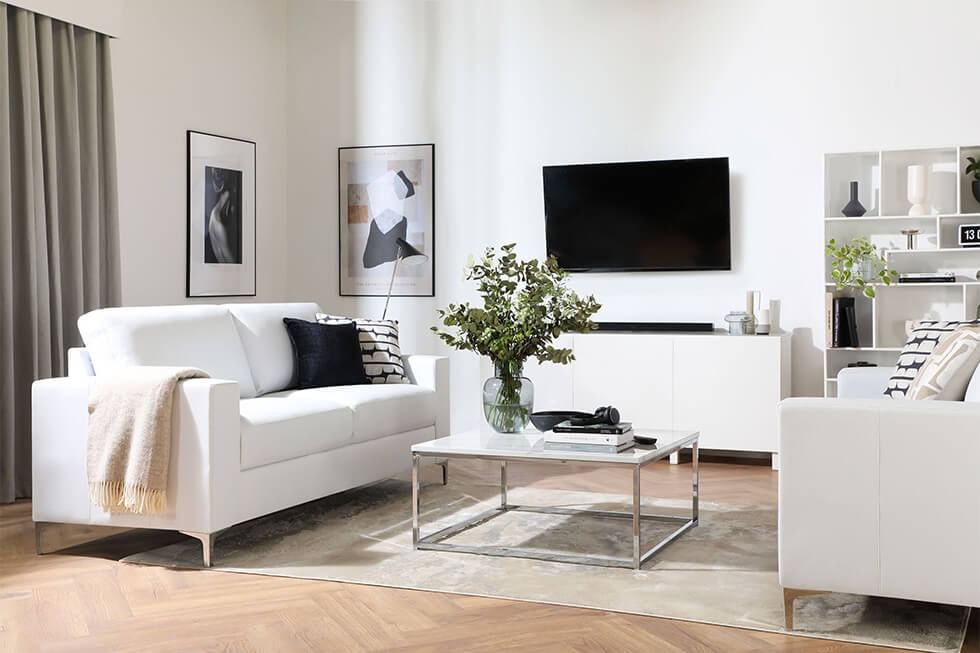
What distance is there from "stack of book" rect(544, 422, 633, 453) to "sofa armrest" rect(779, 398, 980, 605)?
0.89 metres

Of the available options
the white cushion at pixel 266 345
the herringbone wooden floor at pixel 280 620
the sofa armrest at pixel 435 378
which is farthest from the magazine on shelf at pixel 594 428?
the white cushion at pixel 266 345

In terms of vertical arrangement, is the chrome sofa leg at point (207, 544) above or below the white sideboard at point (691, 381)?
below

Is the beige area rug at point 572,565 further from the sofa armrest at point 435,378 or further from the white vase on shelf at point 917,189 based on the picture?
the white vase on shelf at point 917,189

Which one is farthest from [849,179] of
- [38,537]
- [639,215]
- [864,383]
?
[38,537]

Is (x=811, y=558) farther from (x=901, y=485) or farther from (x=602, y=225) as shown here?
(x=602, y=225)

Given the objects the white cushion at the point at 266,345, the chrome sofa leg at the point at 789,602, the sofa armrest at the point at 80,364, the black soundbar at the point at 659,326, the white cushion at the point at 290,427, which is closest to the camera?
the chrome sofa leg at the point at 789,602

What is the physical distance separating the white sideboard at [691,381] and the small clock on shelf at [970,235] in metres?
1.04

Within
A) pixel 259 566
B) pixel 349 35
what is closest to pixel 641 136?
pixel 349 35

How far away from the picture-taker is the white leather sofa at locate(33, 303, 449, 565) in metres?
A: 3.79

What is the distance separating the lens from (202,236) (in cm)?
667

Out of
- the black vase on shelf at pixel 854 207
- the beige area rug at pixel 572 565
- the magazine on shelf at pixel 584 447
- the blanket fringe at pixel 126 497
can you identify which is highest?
the black vase on shelf at pixel 854 207

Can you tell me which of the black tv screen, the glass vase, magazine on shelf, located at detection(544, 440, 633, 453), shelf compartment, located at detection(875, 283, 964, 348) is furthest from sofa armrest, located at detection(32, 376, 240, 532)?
shelf compartment, located at detection(875, 283, 964, 348)

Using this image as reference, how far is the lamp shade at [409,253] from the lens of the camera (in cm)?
715

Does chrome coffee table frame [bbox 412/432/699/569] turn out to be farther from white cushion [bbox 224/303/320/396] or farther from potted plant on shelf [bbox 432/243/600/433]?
white cushion [bbox 224/303/320/396]
